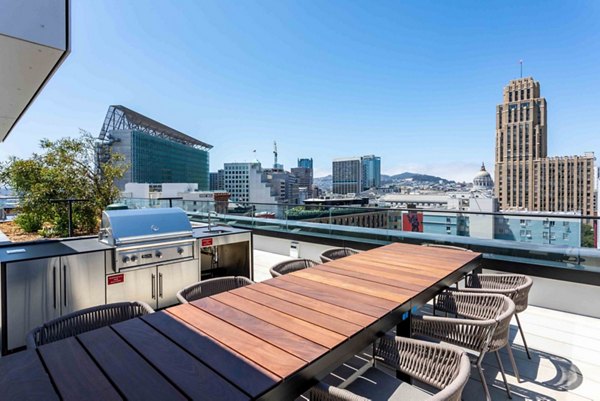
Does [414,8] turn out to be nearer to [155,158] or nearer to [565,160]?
[565,160]

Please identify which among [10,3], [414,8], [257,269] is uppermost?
[414,8]

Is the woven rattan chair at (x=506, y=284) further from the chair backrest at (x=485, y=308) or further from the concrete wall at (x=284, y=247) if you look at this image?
the concrete wall at (x=284, y=247)

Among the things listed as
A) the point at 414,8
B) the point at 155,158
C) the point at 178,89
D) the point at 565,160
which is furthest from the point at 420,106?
the point at 155,158

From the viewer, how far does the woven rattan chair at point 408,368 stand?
1.47 m

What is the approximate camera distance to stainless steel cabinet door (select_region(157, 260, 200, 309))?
341cm

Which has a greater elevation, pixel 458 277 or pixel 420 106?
pixel 420 106

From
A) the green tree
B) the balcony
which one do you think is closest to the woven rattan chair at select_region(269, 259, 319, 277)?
the balcony

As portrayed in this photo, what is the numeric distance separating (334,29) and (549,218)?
36.5 ft

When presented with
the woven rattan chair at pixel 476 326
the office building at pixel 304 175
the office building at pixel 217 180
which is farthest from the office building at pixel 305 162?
the woven rattan chair at pixel 476 326

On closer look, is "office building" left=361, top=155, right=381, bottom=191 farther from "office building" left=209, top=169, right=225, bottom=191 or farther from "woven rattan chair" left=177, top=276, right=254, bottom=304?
"woven rattan chair" left=177, top=276, right=254, bottom=304

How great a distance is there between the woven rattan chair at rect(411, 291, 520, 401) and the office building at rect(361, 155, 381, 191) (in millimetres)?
66265

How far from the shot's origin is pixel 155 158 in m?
52.2

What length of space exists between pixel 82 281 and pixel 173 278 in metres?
0.87

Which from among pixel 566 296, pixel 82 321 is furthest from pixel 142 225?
pixel 566 296
